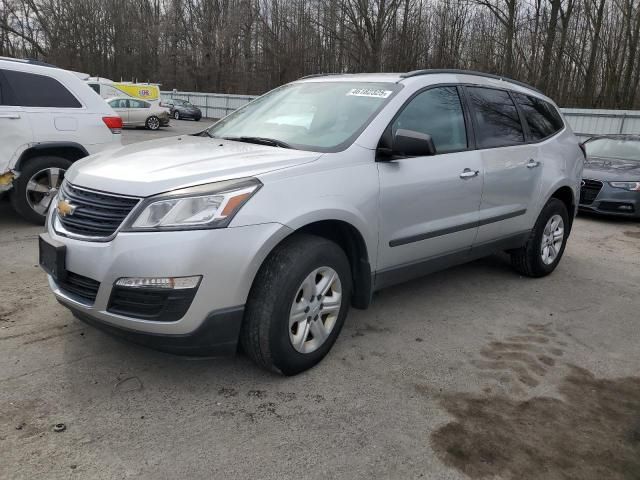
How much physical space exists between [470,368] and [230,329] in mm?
1592

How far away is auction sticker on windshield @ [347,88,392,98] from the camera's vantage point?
3.84 metres

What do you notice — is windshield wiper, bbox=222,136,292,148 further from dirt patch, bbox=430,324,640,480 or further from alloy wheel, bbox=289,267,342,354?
dirt patch, bbox=430,324,640,480

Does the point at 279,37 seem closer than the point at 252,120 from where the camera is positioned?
No

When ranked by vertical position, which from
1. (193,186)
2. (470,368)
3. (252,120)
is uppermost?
(252,120)

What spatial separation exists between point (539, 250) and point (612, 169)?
4925mm

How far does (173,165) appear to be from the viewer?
10.2 ft

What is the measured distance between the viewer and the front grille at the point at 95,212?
2.85m

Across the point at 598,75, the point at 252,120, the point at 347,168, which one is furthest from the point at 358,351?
the point at 598,75

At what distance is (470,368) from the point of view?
352cm

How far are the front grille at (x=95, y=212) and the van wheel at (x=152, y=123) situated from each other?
23.2 meters

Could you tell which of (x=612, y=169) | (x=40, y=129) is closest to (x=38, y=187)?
(x=40, y=129)

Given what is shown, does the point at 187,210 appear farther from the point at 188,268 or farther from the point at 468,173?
the point at 468,173

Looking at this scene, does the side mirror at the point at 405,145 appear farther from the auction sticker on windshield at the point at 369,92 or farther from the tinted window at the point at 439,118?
the auction sticker on windshield at the point at 369,92

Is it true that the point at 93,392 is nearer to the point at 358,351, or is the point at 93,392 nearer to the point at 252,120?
the point at 358,351
